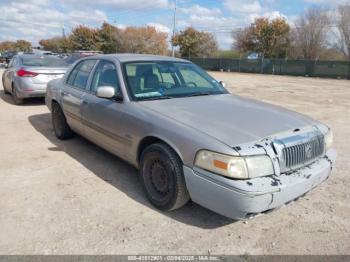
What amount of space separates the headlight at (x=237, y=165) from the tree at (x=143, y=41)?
5308 cm

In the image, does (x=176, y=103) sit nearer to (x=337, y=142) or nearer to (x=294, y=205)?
(x=294, y=205)

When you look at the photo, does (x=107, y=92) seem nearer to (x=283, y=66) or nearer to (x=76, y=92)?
(x=76, y=92)

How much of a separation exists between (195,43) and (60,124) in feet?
154

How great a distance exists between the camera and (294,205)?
142 inches

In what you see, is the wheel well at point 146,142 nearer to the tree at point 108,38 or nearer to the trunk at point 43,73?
the trunk at point 43,73

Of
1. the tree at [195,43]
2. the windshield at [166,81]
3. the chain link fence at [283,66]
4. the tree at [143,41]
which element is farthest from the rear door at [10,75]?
the tree at [143,41]

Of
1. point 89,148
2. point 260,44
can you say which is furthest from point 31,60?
point 260,44

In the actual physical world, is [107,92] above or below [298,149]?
above

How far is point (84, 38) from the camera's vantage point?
62.8 meters

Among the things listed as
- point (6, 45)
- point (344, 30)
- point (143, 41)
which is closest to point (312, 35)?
point (344, 30)

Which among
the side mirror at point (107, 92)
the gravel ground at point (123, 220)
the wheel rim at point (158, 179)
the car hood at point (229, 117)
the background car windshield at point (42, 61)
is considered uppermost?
the background car windshield at point (42, 61)

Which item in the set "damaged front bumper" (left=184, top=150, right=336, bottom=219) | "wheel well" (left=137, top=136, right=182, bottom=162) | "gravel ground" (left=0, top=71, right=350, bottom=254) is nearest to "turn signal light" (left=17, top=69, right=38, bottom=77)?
"gravel ground" (left=0, top=71, right=350, bottom=254)

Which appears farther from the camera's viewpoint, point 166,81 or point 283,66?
point 283,66

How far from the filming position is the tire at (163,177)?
3092mm
